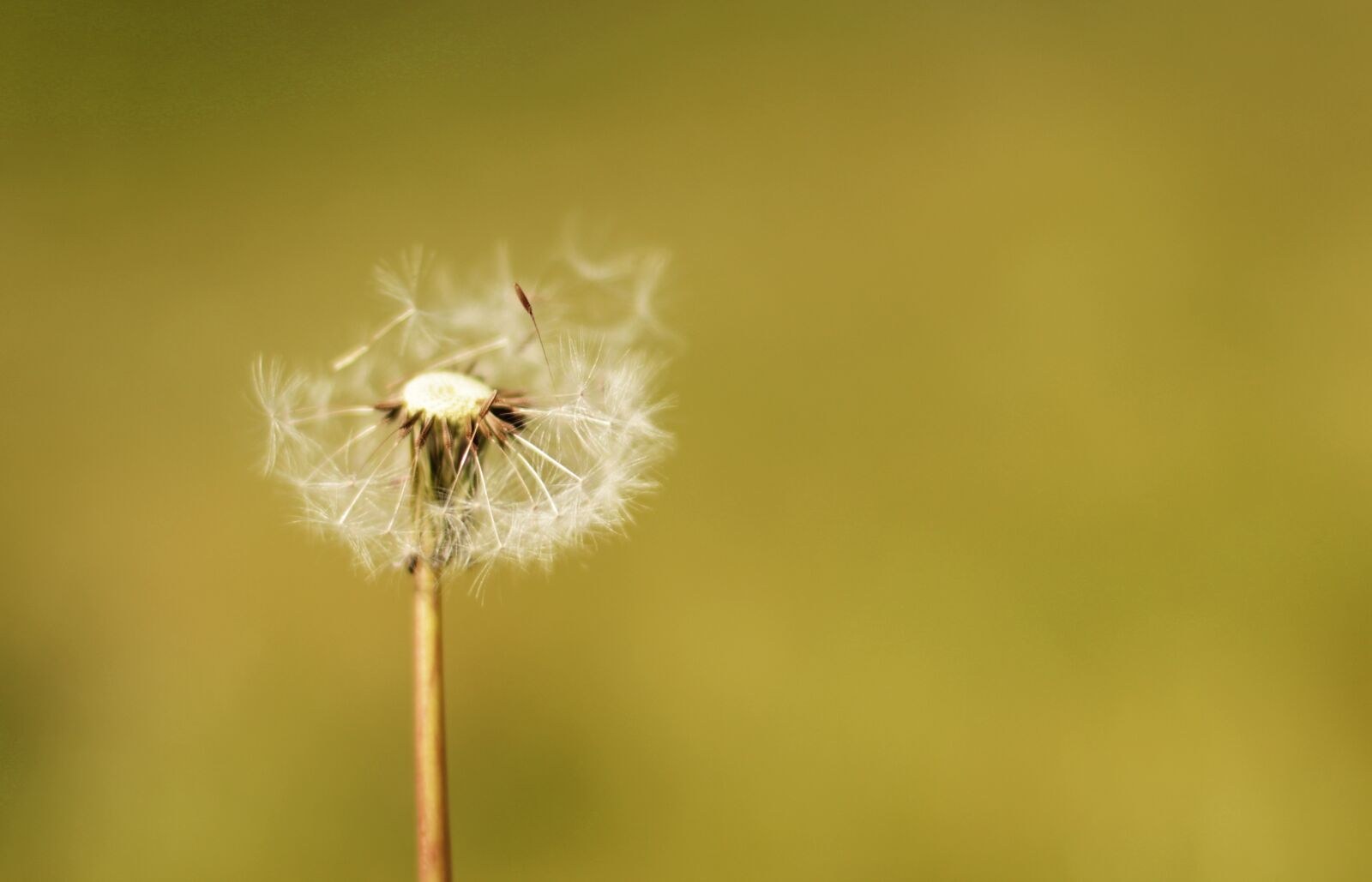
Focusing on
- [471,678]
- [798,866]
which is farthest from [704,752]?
[471,678]

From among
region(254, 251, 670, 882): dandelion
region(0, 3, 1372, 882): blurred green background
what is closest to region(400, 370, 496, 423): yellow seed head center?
region(254, 251, 670, 882): dandelion

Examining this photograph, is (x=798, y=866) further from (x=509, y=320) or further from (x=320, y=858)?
(x=509, y=320)

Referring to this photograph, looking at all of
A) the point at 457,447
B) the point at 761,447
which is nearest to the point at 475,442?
the point at 457,447

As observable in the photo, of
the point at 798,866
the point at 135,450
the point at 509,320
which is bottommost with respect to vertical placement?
the point at 798,866

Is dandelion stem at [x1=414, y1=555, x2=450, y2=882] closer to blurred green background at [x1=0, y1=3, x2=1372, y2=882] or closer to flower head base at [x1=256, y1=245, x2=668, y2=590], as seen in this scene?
flower head base at [x1=256, y1=245, x2=668, y2=590]

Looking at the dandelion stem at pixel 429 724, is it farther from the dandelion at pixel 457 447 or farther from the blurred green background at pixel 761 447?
the blurred green background at pixel 761 447

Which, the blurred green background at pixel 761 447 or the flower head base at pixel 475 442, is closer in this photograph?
the flower head base at pixel 475 442

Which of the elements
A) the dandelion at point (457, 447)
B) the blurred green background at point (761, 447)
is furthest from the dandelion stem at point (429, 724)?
the blurred green background at point (761, 447)
